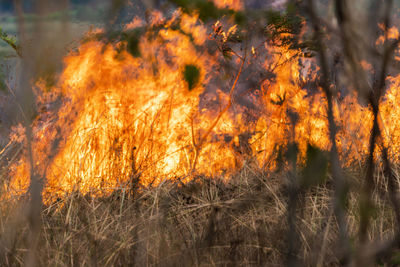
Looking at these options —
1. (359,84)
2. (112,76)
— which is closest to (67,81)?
(112,76)

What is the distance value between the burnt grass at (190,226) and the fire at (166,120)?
11cm

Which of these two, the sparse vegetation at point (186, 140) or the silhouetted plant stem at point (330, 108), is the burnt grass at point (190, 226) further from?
the silhouetted plant stem at point (330, 108)

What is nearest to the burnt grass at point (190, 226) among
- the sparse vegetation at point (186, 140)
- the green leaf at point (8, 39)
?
the sparse vegetation at point (186, 140)

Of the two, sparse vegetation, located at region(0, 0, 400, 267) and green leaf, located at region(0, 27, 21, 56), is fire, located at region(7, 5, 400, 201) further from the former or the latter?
green leaf, located at region(0, 27, 21, 56)

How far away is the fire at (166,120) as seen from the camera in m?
1.71

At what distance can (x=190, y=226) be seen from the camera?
135 cm

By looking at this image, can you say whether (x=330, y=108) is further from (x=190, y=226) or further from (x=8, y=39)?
(x=8, y=39)

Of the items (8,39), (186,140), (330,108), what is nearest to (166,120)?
(186,140)

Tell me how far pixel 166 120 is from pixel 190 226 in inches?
25.9

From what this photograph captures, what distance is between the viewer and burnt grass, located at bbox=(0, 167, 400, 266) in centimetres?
119

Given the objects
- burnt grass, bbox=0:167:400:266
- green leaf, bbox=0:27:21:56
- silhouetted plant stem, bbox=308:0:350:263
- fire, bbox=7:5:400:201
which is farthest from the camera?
fire, bbox=7:5:400:201

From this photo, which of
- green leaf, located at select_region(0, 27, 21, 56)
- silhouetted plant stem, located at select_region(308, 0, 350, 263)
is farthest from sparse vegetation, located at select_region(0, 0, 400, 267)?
silhouetted plant stem, located at select_region(308, 0, 350, 263)

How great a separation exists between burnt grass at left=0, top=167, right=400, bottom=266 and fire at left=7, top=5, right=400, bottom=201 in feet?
0.35

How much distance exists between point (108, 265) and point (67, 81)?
0.96 metres
